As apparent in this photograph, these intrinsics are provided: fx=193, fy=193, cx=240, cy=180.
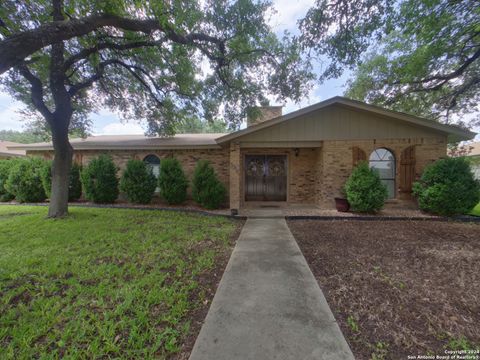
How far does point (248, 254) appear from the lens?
377 cm

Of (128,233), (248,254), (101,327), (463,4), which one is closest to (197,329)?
(101,327)

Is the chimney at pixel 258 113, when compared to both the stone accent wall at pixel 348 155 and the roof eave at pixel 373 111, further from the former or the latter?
the stone accent wall at pixel 348 155

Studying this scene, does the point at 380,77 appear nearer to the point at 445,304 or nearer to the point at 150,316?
the point at 445,304

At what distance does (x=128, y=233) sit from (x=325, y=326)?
464cm

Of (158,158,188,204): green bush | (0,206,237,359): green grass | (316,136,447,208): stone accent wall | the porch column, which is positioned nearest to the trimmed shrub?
(0,206,237,359): green grass

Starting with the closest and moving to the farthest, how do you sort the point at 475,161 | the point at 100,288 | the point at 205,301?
1. the point at 205,301
2. the point at 100,288
3. the point at 475,161

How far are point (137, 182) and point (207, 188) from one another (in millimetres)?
3208

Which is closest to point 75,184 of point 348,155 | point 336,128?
point 336,128

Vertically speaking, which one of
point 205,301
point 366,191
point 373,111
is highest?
point 373,111

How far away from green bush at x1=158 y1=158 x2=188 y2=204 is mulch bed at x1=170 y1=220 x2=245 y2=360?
4736 mm

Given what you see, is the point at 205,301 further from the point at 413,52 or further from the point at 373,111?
the point at 413,52

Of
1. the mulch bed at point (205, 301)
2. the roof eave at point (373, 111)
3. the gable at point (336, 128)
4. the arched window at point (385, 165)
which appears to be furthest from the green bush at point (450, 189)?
the mulch bed at point (205, 301)

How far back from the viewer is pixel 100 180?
27.6 feet

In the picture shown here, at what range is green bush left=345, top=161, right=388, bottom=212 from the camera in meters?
6.55
